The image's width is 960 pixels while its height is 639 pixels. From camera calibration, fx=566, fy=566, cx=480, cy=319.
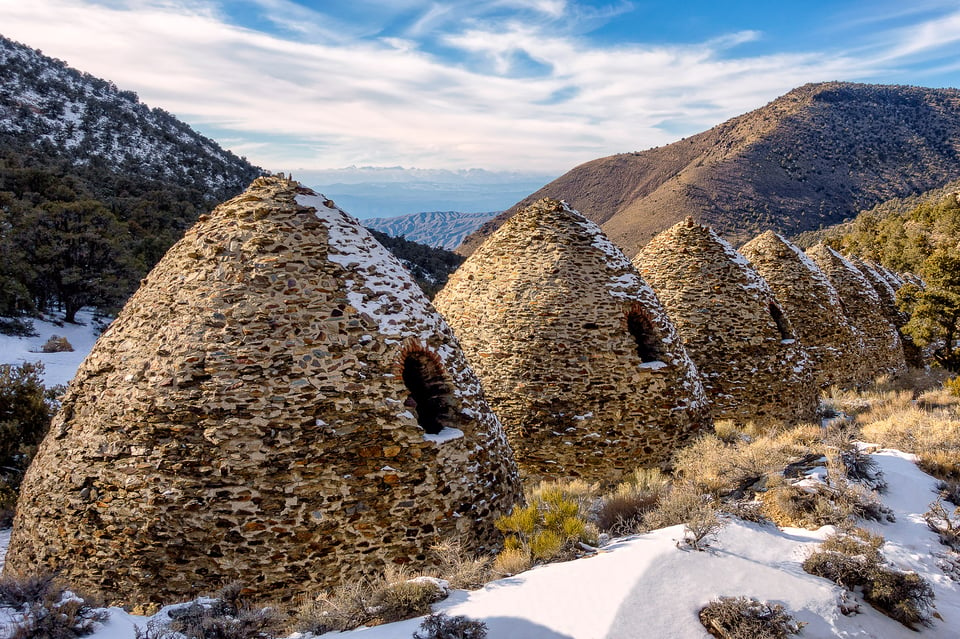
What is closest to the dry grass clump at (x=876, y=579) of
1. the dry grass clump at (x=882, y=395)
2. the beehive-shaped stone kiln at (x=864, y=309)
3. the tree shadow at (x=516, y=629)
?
the tree shadow at (x=516, y=629)

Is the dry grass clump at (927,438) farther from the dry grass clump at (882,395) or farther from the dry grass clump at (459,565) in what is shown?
the dry grass clump at (459,565)

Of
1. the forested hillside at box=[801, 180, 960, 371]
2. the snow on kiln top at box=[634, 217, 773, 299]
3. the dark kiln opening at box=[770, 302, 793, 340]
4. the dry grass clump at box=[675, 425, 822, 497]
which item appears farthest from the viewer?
the forested hillside at box=[801, 180, 960, 371]

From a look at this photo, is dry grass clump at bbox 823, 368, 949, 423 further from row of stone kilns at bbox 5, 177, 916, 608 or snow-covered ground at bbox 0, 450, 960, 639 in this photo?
row of stone kilns at bbox 5, 177, 916, 608

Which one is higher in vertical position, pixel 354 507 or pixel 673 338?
pixel 673 338

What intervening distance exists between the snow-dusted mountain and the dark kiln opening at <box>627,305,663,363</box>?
40927mm

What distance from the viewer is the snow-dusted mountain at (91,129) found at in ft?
143

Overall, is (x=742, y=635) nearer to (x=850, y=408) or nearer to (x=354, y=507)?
(x=354, y=507)

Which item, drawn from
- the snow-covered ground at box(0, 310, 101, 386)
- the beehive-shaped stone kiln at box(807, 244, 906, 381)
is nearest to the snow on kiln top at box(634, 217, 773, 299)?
the beehive-shaped stone kiln at box(807, 244, 906, 381)

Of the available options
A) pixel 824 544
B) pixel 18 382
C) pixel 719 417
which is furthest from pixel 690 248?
pixel 18 382

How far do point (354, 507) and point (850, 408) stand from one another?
1452 centimetres

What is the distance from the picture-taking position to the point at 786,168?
7550 centimetres

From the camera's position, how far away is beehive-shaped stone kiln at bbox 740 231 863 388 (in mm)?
16359

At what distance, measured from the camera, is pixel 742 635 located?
3.97 metres

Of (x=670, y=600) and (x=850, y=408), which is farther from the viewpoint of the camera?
(x=850, y=408)
